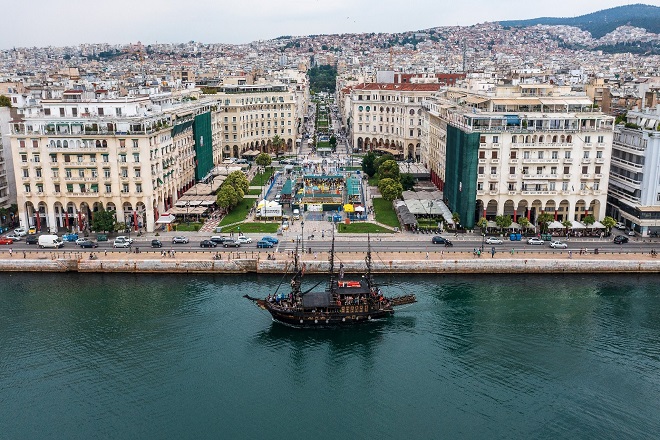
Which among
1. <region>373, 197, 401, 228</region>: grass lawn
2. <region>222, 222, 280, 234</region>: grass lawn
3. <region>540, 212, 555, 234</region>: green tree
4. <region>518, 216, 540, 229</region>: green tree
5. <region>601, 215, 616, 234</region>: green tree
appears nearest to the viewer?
<region>601, 215, 616, 234</region>: green tree

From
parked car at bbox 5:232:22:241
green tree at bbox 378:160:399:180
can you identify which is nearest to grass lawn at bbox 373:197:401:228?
green tree at bbox 378:160:399:180

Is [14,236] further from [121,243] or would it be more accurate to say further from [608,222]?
[608,222]

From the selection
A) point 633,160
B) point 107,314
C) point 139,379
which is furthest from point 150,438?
point 633,160

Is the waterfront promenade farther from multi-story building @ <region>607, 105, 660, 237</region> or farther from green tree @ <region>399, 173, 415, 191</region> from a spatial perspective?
green tree @ <region>399, 173, 415, 191</region>

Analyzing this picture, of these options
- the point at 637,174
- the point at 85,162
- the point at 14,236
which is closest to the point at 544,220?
the point at 637,174

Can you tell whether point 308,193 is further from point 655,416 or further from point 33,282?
point 655,416
